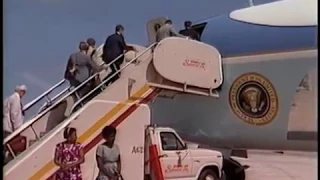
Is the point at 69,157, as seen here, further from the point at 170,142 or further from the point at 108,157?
the point at 170,142

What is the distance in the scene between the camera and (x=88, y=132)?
3.61m

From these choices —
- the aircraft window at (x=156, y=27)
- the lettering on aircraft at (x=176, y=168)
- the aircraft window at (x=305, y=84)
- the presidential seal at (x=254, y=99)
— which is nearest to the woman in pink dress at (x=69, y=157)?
the lettering on aircraft at (x=176, y=168)

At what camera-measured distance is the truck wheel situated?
12.6 feet

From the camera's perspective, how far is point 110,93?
12.1 feet

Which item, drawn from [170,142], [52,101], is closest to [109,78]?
[52,101]

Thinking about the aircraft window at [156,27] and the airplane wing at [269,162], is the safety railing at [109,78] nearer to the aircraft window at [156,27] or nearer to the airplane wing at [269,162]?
the aircraft window at [156,27]

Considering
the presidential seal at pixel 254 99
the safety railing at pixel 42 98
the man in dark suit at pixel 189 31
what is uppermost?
the man in dark suit at pixel 189 31

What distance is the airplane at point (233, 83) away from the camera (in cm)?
371

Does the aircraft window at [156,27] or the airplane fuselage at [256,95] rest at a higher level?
the aircraft window at [156,27]

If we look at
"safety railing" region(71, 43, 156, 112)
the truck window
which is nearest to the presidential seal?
the truck window

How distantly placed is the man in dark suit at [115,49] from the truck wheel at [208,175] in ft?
2.47

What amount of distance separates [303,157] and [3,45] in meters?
1.77

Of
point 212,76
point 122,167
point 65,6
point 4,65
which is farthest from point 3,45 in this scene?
point 212,76

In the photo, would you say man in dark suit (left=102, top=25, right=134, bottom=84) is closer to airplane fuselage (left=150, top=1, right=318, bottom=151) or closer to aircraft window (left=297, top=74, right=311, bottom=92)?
airplane fuselage (left=150, top=1, right=318, bottom=151)
